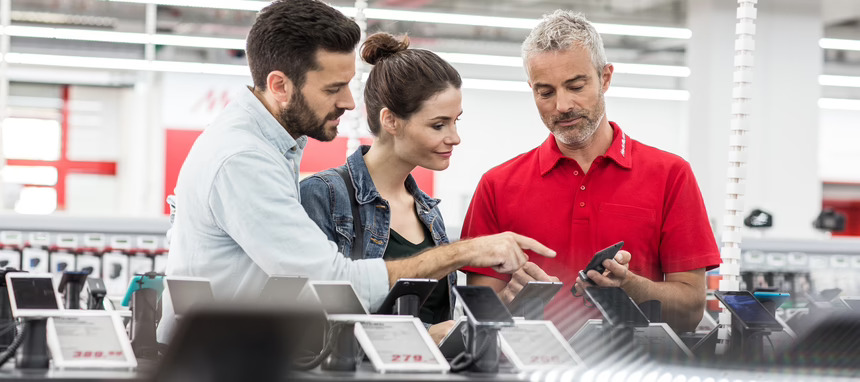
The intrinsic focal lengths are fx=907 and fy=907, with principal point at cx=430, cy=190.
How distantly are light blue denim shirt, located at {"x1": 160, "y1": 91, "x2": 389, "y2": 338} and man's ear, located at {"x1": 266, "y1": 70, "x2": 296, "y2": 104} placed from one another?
0.06m

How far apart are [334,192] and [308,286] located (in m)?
0.70

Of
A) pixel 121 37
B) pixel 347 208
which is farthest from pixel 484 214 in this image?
pixel 121 37

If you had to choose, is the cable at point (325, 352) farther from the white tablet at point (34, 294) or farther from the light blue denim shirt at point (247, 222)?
the white tablet at point (34, 294)

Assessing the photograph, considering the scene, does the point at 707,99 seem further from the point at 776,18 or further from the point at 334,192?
the point at 334,192

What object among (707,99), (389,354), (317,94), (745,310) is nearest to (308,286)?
(389,354)

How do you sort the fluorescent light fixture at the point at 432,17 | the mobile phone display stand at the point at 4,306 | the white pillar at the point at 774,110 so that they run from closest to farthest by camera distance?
the mobile phone display stand at the point at 4,306 → the fluorescent light fixture at the point at 432,17 → the white pillar at the point at 774,110

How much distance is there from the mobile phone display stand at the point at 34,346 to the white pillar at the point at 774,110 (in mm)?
8149

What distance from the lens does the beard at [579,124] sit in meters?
2.27

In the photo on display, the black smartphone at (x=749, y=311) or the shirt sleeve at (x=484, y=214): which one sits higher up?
the shirt sleeve at (x=484, y=214)

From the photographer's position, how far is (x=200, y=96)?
478 inches

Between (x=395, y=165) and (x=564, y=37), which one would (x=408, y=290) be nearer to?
(x=395, y=165)

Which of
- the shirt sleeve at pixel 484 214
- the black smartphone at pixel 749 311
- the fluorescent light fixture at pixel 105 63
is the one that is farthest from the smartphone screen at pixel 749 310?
the fluorescent light fixture at pixel 105 63

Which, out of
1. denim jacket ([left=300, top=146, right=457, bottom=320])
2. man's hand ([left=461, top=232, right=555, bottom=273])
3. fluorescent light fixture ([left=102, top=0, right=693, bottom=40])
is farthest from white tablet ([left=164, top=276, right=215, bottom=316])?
fluorescent light fixture ([left=102, top=0, right=693, bottom=40])

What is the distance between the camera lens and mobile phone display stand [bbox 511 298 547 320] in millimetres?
1766
